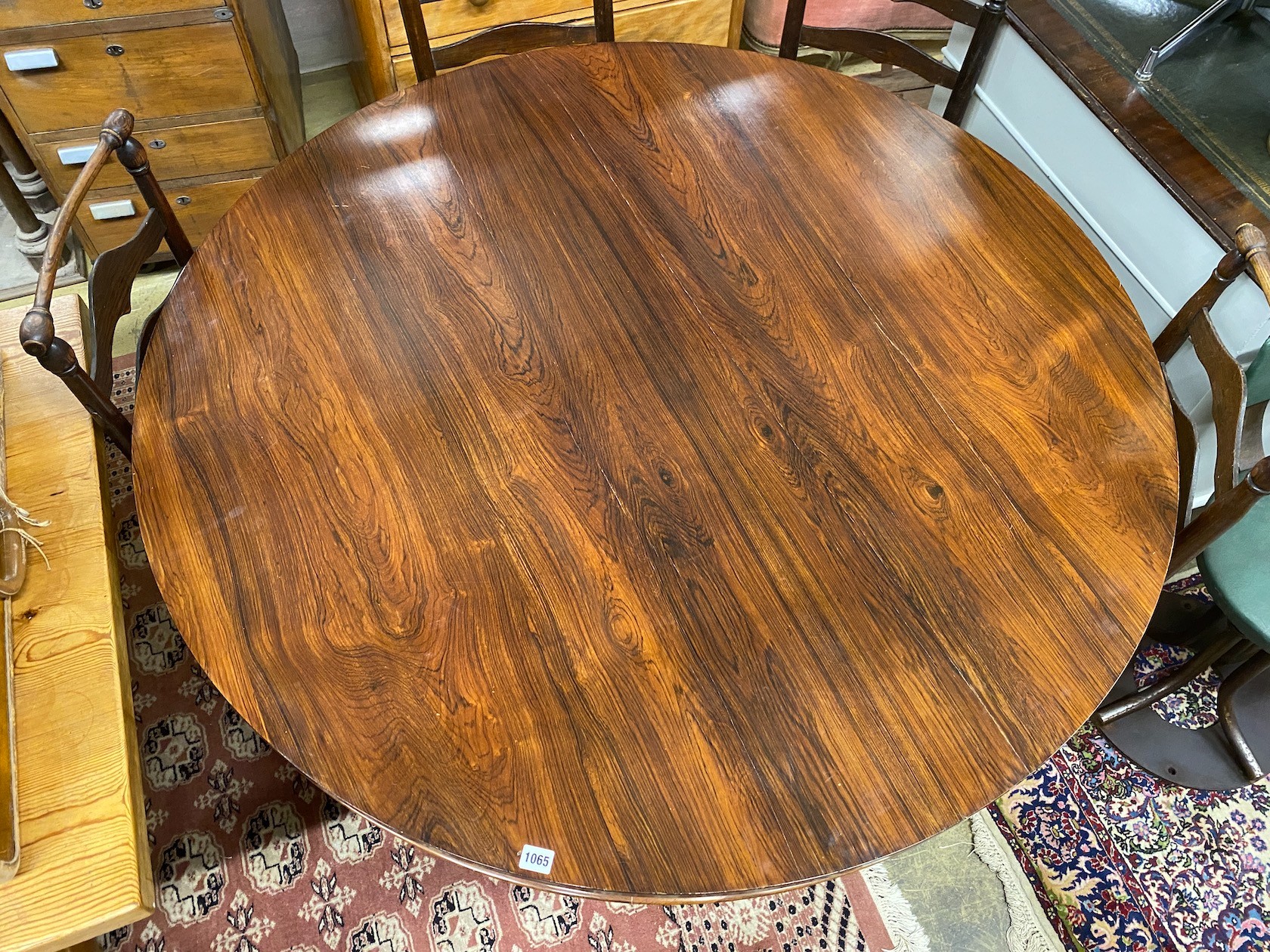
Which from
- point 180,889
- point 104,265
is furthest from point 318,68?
point 180,889

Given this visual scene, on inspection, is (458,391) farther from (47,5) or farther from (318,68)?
(318,68)

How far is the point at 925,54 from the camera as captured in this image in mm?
1787

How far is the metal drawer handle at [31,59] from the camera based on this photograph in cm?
190

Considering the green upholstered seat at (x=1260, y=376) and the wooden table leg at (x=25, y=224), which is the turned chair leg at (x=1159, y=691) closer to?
the green upholstered seat at (x=1260, y=376)

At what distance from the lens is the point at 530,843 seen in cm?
96

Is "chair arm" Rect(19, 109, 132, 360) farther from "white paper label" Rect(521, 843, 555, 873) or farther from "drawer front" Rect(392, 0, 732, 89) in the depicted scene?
"drawer front" Rect(392, 0, 732, 89)

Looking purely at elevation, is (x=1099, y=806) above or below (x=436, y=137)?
below

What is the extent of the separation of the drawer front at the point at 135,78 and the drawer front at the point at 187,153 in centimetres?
5

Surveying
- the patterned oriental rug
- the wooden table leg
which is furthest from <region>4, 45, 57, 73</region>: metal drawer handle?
the patterned oriental rug

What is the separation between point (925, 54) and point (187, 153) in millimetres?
1736

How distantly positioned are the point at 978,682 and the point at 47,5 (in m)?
2.18

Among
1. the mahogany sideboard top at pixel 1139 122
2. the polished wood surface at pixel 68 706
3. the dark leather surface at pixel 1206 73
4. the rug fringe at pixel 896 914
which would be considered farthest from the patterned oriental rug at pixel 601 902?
the dark leather surface at pixel 1206 73

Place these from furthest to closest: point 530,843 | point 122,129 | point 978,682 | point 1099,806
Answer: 1. point 1099,806
2. point 122,129
3. point 978,682
4. point 530,843

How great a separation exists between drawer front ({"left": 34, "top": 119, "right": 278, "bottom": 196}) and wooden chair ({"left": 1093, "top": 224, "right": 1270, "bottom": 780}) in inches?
81.0
